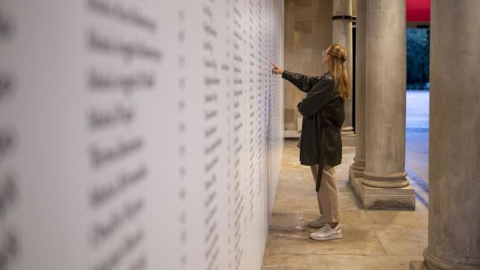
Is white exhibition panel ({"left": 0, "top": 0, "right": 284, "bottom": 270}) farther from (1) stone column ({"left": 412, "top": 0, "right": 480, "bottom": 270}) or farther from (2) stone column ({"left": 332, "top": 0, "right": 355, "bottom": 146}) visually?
(2) stone column ({"left": 332, "top": 0, "right": 355, "bottom": 146})

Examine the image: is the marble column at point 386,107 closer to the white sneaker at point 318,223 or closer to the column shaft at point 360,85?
the white sneaker at point 318,223

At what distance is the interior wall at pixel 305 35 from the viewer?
13719mm

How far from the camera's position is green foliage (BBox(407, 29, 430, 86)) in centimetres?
4241

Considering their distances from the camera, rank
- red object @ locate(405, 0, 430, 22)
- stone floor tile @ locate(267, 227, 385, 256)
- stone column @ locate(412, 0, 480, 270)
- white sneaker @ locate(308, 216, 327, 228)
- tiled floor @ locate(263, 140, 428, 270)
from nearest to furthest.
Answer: stone column @ locate(412, 0, 480, 270) < tiled floor @ locate(263, 140, 428, 270) < stone floor tile @ locate(267, 227, 385, 256) < white sneaker @ locate(308, 216, 327, 228) < red object @ locate(405, 0, 430, 22)

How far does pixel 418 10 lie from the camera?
17625 millimetres

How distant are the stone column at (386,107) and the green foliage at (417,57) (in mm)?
38113

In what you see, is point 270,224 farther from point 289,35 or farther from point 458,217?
point 289,35

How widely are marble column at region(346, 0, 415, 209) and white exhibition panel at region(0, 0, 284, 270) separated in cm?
487

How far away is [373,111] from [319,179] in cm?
181

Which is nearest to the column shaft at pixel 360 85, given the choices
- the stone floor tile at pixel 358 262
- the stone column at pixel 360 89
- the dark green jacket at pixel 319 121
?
the stone column at pixel 360 89

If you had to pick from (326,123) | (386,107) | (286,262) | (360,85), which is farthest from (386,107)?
(286,262)

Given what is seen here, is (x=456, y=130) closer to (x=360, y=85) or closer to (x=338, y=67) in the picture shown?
(x=338, y=67)

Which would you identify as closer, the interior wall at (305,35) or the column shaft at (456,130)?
the column shaft at (456,130)

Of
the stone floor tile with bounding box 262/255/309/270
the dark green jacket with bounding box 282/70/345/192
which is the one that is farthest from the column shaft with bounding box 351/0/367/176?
the stone floor tile with bounding box 262/255/309/270
